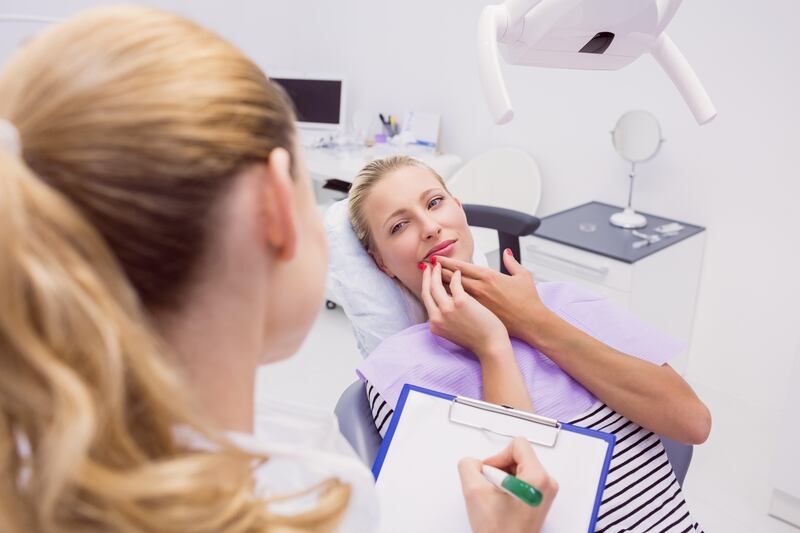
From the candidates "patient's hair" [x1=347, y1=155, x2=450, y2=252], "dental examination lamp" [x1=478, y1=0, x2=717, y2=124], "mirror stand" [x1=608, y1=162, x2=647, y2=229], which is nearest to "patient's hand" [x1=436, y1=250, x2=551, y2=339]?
"patient's hair" [x1=347, y1=155, x2=450, y2=252]

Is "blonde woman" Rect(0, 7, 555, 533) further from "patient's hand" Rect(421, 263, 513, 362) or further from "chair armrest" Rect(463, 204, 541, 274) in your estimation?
"chair armrest" Rect(463, 204, 541, 274)

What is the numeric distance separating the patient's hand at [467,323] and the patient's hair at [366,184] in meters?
0.28

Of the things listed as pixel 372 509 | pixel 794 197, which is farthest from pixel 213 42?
pixel 794 197

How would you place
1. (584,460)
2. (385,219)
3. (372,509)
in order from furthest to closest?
(385,219), (584,460), (372,509)

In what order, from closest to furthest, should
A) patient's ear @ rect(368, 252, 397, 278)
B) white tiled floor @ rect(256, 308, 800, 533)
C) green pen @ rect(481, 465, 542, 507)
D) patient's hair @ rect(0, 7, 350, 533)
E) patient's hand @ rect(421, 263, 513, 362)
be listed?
patient's hair @ rect(0, 7, 350, 533) → green pen @ rect(481, 465, 542, 507) → patient's hand @ rect(421, 263, 513, 362) → patient's ear @ rect(368, 252, 397, 278) → white tiled floor @ rect(256, 308, 800, 533)

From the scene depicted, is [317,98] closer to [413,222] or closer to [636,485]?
[413,222]

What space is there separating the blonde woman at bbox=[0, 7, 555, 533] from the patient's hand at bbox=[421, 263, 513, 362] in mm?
601

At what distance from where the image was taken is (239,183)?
18.7 inches

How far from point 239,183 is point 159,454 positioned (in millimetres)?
199

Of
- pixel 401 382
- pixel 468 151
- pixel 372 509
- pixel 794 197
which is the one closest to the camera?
pixel 372 509

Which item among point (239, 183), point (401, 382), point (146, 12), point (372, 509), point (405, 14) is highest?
point (405, 14)

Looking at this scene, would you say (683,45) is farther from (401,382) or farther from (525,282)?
(401,382)

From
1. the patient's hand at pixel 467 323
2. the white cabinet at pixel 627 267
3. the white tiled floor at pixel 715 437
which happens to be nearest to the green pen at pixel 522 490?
the patient's hand at pixel 467 323

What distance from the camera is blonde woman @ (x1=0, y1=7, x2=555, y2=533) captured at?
40 cm
